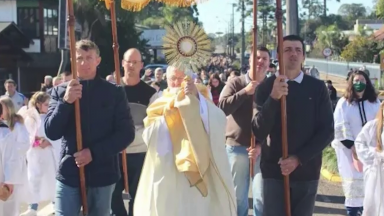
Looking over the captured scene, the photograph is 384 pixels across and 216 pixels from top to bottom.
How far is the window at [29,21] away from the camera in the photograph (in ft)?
120

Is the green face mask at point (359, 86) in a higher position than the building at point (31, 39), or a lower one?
lower

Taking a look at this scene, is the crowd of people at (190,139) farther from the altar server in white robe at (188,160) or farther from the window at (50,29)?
the window at (50,29)

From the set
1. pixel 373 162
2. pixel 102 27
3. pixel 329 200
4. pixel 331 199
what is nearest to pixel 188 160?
pixel 373 162

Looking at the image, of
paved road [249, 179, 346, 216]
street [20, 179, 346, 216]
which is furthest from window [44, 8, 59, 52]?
street [20, 179, 346, 216]

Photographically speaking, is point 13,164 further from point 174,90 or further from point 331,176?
point 331,176

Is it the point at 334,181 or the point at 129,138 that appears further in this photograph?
the point at 334,181

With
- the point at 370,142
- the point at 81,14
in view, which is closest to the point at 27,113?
the point at 370,142

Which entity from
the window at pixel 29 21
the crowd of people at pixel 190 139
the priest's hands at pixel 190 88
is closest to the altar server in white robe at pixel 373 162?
the crowd of people at pixel 190 139

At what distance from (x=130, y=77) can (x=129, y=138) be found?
6.44 ft

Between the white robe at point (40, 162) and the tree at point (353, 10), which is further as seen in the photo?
the tree at point (353, 10)

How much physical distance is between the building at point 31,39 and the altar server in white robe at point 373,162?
27700 millimetres

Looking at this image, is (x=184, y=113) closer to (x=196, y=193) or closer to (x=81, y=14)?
(x=196, y=193)

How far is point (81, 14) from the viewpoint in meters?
35.4

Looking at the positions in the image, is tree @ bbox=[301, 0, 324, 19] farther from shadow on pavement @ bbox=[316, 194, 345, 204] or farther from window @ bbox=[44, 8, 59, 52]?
shadow on pavement @ bbox=[316, 194, 345, 204]
